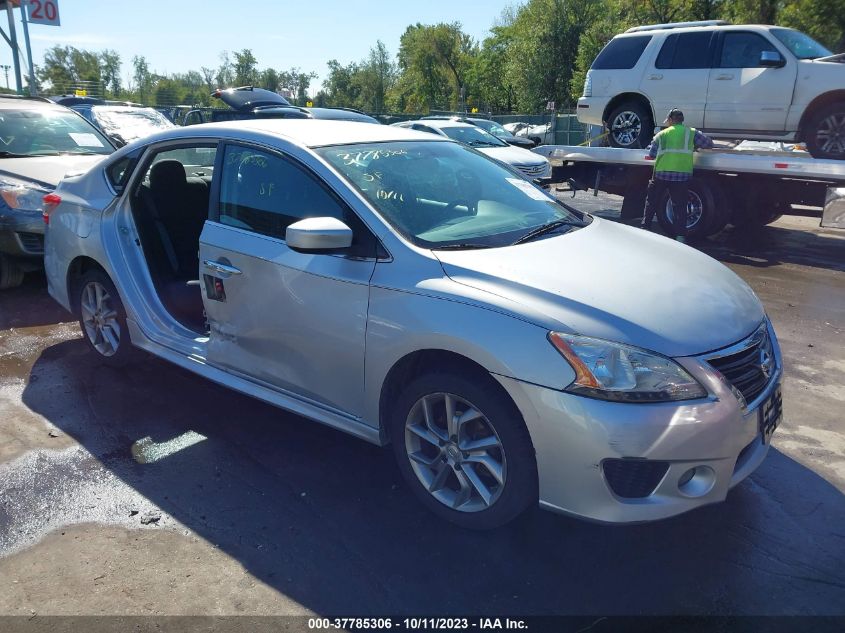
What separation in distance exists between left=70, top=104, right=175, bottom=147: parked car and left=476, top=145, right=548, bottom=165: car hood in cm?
647

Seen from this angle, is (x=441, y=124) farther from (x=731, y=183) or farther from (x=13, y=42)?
(x=13, y=42)

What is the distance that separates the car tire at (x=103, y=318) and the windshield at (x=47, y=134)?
3.52 meters

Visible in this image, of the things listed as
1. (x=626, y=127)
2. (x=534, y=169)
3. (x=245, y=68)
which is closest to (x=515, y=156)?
(x=534, y=169)

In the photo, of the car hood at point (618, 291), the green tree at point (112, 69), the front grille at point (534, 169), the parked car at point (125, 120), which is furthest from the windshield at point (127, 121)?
the green tree at point (112, 69)

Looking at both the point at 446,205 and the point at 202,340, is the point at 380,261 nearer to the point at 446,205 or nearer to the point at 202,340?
the point at 446,205

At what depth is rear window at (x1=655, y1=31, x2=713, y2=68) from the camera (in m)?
9.95

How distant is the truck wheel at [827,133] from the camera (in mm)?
8812

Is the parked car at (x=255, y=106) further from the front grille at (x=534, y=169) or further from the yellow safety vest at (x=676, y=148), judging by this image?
the yellow safety vest at (x=676, y=148)

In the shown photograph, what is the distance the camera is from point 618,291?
284 centimetres

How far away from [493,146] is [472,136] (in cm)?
85

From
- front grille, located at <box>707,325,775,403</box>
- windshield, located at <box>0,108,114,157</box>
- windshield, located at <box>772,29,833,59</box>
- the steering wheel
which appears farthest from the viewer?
windshield, located at <box>772,29,833,59</box>

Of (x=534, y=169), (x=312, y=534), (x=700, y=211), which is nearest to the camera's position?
(x=312, y=534)

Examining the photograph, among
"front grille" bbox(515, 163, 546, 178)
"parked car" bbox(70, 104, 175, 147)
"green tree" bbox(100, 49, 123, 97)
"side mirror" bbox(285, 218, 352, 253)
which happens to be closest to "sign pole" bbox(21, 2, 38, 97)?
"parked car" bbox(70, 104, 175, 147)

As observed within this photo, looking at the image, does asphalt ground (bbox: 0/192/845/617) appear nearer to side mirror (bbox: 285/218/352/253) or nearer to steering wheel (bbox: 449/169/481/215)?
side mirror (bbox: 285/218/352/253)
